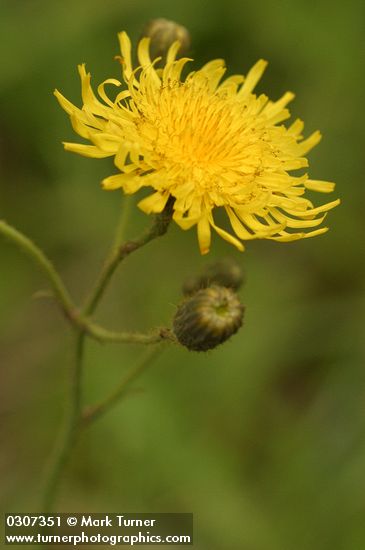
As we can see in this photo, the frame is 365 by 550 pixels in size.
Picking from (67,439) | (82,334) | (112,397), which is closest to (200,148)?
(82,334)

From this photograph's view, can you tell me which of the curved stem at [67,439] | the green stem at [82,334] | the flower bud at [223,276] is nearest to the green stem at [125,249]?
the green stem at [82,334]

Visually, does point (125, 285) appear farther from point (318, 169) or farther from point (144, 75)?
point (144, 75)

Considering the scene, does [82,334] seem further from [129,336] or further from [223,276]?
[223,276]

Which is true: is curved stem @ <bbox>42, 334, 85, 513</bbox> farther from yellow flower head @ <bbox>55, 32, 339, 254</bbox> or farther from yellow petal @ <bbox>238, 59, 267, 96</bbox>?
yellow petal @ <bbox>238, 59, 267, 96</bbox>

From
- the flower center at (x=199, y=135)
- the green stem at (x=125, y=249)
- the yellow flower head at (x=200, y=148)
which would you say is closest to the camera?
the yellow flower head at (x=200, y=148)

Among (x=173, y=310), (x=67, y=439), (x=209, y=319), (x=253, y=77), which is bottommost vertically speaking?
(x=67, y=439)

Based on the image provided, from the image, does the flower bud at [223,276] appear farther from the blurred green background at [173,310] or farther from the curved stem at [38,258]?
the blurred green background at [173,310]

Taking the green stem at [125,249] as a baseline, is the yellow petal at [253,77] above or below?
above
